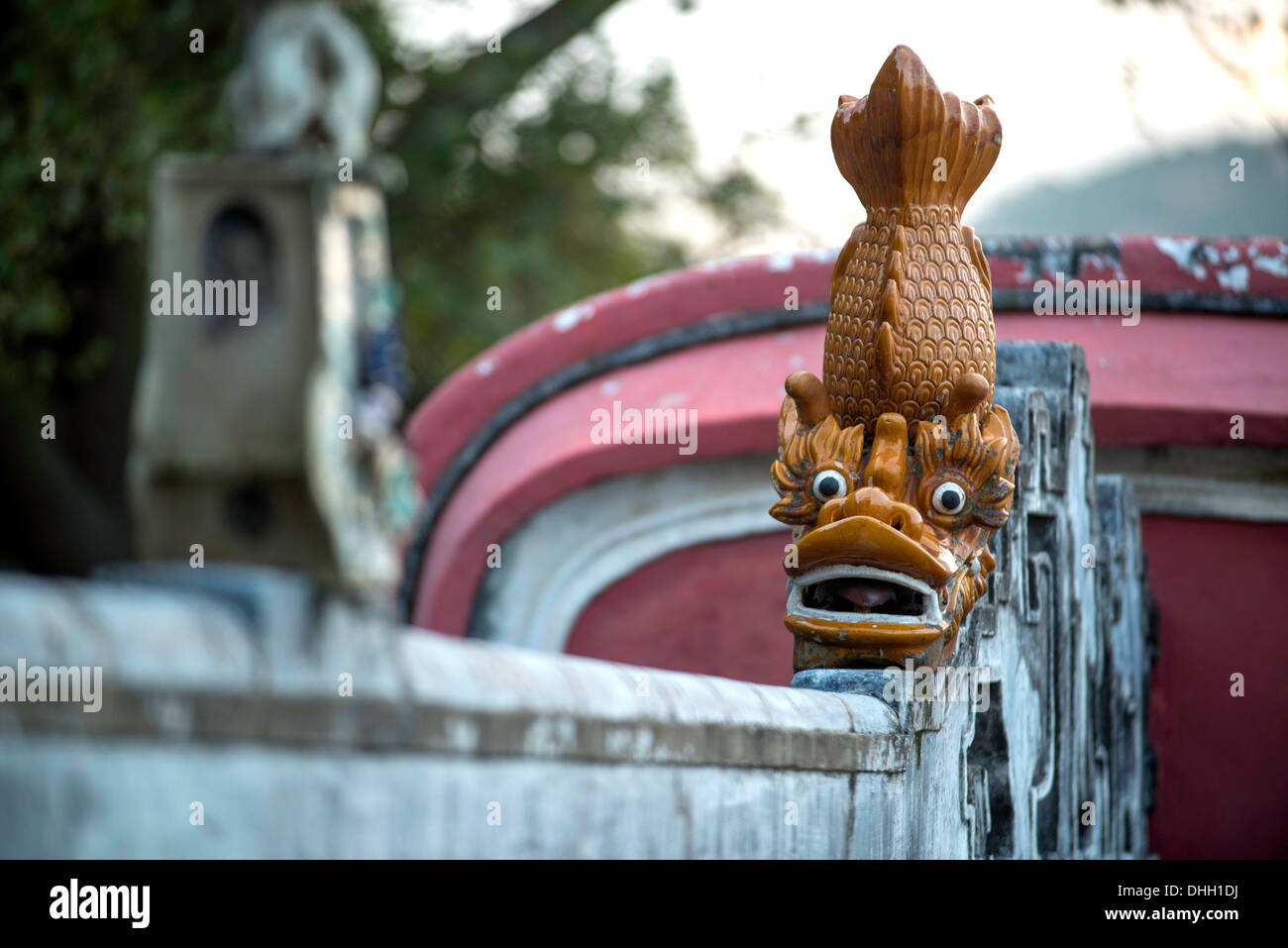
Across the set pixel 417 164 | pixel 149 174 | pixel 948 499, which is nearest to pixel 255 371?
pixel 948 499

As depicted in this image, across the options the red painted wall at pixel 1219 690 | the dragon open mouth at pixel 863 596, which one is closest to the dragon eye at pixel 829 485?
the dragon open mouth at pixel 863 596

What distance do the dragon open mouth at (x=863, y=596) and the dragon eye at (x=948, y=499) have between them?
175 mm

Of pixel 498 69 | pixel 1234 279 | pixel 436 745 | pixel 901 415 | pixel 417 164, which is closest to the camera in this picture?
pixel 436 745

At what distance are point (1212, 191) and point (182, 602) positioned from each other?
5920cm

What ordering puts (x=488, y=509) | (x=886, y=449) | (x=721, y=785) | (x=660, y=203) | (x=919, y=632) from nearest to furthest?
(x=721, y=785)
(x=919, y=632)
(x=886, y=449)
(x=488, y=509)
(x=660, y=203)

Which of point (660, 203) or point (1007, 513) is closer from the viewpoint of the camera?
point (1007, 513)

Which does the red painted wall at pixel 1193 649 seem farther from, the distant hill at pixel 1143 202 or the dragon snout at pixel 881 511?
the distant hill at pixel 1143 202

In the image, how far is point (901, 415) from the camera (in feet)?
9.09

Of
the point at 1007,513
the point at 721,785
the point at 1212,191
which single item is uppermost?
the point at 1212,191

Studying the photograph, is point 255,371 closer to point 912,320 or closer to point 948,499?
point 948,499

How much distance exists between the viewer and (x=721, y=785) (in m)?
1.94

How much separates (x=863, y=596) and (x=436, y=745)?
4.40 feet
